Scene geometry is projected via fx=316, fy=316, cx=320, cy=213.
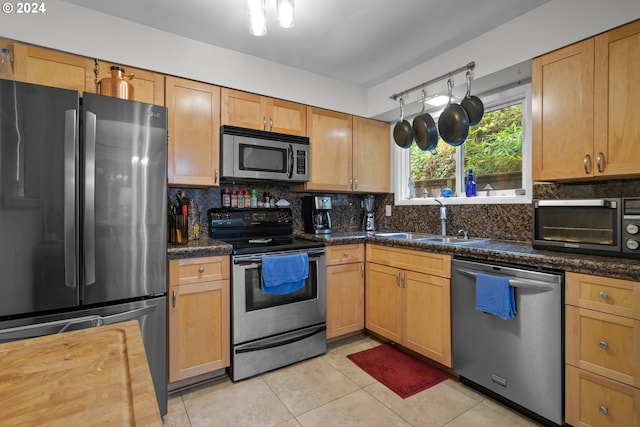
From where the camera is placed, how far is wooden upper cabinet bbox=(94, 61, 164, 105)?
214cm

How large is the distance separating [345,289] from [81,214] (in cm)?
195

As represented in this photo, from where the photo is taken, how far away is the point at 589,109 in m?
1.79

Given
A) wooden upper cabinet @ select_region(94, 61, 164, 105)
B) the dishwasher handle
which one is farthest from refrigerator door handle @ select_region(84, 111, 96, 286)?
the dishwasher handle

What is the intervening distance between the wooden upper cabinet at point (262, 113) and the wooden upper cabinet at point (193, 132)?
10 cm

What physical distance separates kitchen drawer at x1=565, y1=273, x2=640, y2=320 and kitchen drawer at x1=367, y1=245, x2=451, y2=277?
27.3 inches

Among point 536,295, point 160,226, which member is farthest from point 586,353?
point 160,226

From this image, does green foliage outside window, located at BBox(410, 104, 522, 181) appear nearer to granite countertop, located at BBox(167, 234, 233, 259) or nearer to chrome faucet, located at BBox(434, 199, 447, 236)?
Result: chrome faucet, located at BBox(434, 199, 447, 236)

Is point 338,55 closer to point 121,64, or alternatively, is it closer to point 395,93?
point 395,93

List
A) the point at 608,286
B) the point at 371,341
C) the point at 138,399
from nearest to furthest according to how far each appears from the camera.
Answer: the point at 138,399
the point at 608,286
the point at 371,341

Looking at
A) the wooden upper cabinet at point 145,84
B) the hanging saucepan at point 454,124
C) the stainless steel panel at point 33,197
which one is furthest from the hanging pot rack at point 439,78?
the stainless steel panel at point 33,197

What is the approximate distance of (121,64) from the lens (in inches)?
83.4

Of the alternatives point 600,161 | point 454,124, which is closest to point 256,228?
point 454,124

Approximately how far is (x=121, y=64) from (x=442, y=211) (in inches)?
107

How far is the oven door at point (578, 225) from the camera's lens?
1645mm
